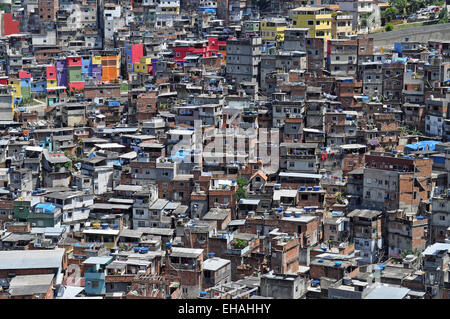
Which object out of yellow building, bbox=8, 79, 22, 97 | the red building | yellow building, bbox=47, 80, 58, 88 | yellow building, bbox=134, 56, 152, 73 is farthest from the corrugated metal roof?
yellow building, bbox=134, 56, 152, 73

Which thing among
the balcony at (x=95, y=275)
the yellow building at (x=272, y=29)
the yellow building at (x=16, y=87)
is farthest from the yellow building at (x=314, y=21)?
the balcony at (x=95, y=275)

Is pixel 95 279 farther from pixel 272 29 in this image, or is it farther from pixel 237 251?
pixel 272 29

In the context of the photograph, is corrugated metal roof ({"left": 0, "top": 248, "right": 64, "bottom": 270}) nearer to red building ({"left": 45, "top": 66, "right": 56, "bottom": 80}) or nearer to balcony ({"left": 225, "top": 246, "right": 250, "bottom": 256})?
balcony ({"left": 225, "top": 246, "right": 250, "bottom": 256})

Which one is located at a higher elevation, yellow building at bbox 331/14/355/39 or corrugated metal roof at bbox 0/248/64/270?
yellow building at bbox 331/14/355/39

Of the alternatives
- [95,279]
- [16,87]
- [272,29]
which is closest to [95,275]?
[95,279]

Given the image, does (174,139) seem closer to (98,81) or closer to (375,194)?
(375,194)

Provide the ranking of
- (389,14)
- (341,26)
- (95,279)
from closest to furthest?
(95,279), (341,26), (389,14)
